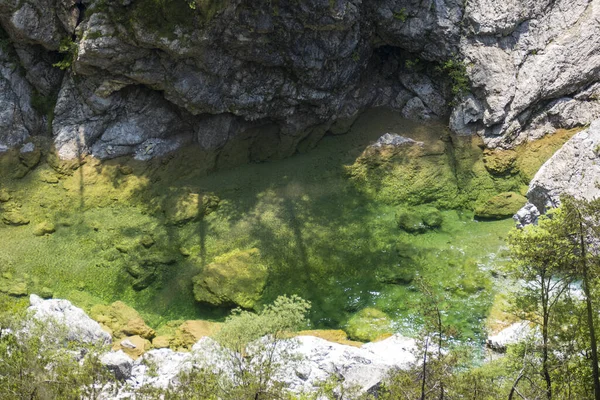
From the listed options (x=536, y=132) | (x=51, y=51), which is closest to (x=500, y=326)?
(x=536, y=132)

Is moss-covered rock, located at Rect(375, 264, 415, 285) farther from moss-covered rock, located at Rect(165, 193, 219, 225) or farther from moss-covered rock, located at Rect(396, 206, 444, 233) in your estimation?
moss-covered rock, located at Rect(165, 193, 219, 225)

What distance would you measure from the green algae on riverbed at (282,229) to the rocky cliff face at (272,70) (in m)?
1.47

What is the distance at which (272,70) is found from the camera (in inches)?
1101

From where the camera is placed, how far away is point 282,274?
24672 mm

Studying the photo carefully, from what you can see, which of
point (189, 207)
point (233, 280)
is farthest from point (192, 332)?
point (189, 207)

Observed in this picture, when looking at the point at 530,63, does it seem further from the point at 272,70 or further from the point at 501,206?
the point at 272,70

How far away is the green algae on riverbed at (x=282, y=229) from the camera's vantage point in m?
23.9

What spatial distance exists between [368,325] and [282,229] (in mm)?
6306

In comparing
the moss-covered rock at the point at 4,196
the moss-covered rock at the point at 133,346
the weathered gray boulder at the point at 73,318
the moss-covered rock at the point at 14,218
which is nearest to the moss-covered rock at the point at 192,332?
the moss-covered rock at the point at 133,346

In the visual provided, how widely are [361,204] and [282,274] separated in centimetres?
567

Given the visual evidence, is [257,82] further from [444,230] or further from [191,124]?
[444,230]

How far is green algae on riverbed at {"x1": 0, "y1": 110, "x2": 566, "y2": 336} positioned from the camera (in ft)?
78.3

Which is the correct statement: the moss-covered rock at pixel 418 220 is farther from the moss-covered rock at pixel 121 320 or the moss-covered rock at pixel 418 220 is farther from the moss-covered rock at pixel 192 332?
the moss-covered rock at pixel 121 320

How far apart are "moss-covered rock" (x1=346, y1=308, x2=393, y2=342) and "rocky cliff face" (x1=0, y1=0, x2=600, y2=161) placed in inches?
421
